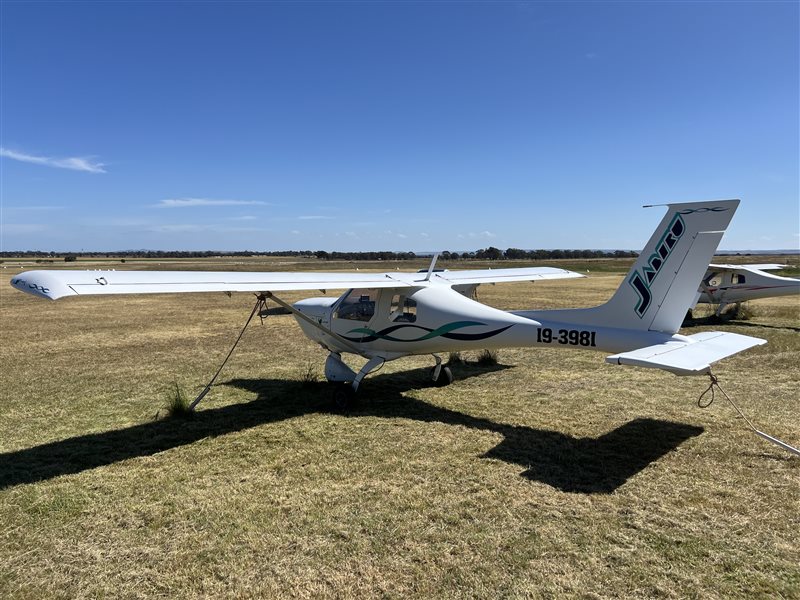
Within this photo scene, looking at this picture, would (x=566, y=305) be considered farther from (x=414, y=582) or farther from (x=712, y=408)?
(x=414, y=582)

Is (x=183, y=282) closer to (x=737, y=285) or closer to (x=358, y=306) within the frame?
(x=358, y=306)

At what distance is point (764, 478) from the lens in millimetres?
5105

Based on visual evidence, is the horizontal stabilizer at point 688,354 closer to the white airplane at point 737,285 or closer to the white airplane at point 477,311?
the white airplane at point 477,311

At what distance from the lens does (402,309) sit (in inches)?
335

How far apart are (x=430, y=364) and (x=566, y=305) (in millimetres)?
12573

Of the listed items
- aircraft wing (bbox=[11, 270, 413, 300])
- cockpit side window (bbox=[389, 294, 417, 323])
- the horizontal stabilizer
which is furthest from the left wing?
the horizontal stabilizer

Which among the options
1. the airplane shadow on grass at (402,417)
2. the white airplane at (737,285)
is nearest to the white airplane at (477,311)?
the airplane shadow on grass at (402,417)

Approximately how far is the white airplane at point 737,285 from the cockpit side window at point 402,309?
13.8m

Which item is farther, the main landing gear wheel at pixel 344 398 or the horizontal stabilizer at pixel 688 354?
the main landing gear wheel at pixel 344 398

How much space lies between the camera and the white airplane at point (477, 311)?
568 cm

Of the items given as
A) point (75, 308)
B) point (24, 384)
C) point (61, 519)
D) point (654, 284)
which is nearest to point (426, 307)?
point (654, 284)

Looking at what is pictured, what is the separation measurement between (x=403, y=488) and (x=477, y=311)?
362cm

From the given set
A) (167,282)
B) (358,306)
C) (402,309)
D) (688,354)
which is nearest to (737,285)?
(688,354)

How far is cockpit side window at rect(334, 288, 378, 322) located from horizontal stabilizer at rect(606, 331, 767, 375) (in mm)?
4439
